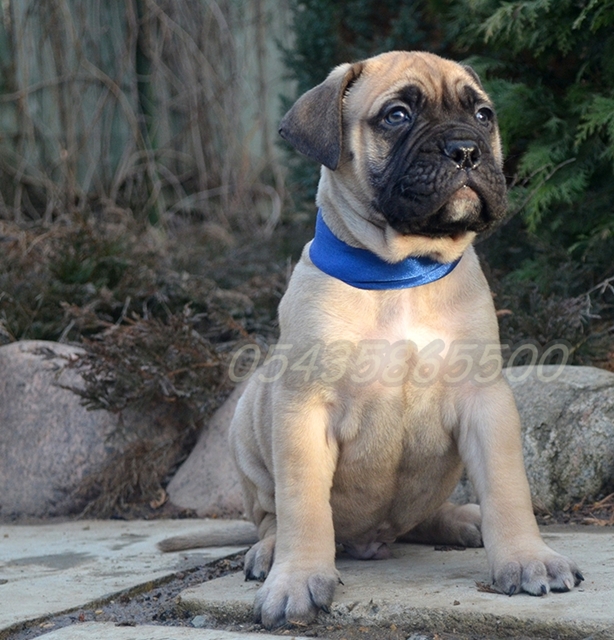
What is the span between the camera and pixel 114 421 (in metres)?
5.02

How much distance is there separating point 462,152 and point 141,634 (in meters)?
1.69

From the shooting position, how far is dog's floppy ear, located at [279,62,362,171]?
3.18 metres

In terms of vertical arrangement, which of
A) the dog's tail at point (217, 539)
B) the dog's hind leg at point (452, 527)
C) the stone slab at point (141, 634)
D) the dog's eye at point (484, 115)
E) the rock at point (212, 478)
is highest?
the dog's eye at point (484, 115)

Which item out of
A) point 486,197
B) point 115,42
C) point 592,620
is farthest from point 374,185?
point 115,42

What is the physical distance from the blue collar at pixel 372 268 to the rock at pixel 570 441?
121 cm

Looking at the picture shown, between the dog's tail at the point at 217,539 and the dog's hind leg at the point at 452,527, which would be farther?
the dog's tail at the point at 217,539

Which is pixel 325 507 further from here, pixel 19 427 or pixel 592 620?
pixel 19 427

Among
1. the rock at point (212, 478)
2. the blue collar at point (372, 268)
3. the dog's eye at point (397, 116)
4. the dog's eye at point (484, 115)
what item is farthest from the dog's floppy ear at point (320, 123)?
the rock at point (212, 478)

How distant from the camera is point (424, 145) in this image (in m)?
3.03

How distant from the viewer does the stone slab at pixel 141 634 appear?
8.26 ft

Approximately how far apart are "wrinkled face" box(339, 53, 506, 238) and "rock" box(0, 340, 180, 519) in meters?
2.25

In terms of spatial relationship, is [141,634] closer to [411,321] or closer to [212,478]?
[411,321]

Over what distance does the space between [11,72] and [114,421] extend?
5.24 m

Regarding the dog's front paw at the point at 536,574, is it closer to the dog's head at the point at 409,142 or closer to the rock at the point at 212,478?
the dog's head at the point at 409,142
